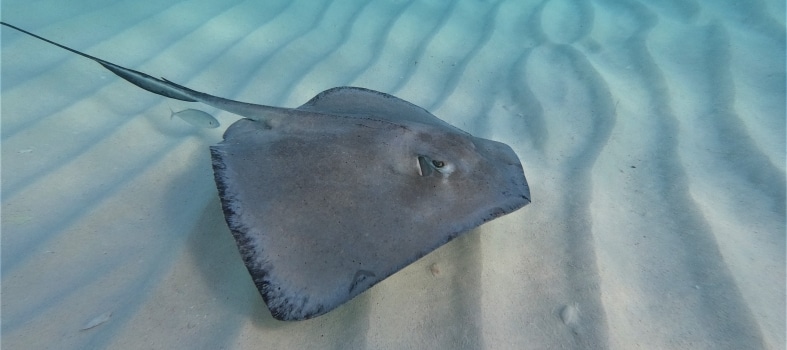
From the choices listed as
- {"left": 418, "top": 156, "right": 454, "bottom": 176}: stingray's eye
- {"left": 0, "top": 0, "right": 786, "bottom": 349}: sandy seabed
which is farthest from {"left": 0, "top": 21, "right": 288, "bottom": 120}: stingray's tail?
{"left": 418, "top": 156, "right": 454, "bottom": 176}: stingray's eye

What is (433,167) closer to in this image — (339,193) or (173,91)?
(339,193)

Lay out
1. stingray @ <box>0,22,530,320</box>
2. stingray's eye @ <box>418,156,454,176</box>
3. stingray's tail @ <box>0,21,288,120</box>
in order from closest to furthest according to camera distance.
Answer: stingray @ <box>0,22,530,320</box>, stingray's eye @ <box>418,156,454,176</box>, stingray's tail @ <box>0,21,288,120</box>

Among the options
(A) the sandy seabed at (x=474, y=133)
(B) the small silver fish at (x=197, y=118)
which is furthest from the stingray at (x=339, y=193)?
(B) the small silver fish at (x=197, y=118)

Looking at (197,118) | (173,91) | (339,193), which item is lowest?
(197,118)

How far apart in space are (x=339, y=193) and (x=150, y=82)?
3.98 ft

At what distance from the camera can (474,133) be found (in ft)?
10.6

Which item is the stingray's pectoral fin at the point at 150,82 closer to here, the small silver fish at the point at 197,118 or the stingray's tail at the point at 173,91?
the stingray's tail at the point at 173,91

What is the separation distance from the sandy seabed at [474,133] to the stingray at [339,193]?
0.40 metres

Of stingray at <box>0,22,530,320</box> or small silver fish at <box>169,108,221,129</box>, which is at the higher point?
stingray at <box>0,22,530,320</box>

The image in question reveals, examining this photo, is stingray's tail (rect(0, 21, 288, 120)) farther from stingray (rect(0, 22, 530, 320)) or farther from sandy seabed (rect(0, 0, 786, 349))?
sandy seabed (rect(0, 0, 786, 349))

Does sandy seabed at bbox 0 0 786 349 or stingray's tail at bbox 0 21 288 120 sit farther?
stingray's tail at bbox 0 21 288 120

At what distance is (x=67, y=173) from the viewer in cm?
258

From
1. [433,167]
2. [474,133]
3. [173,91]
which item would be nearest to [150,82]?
[173,91]

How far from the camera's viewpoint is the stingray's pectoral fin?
2141mm
